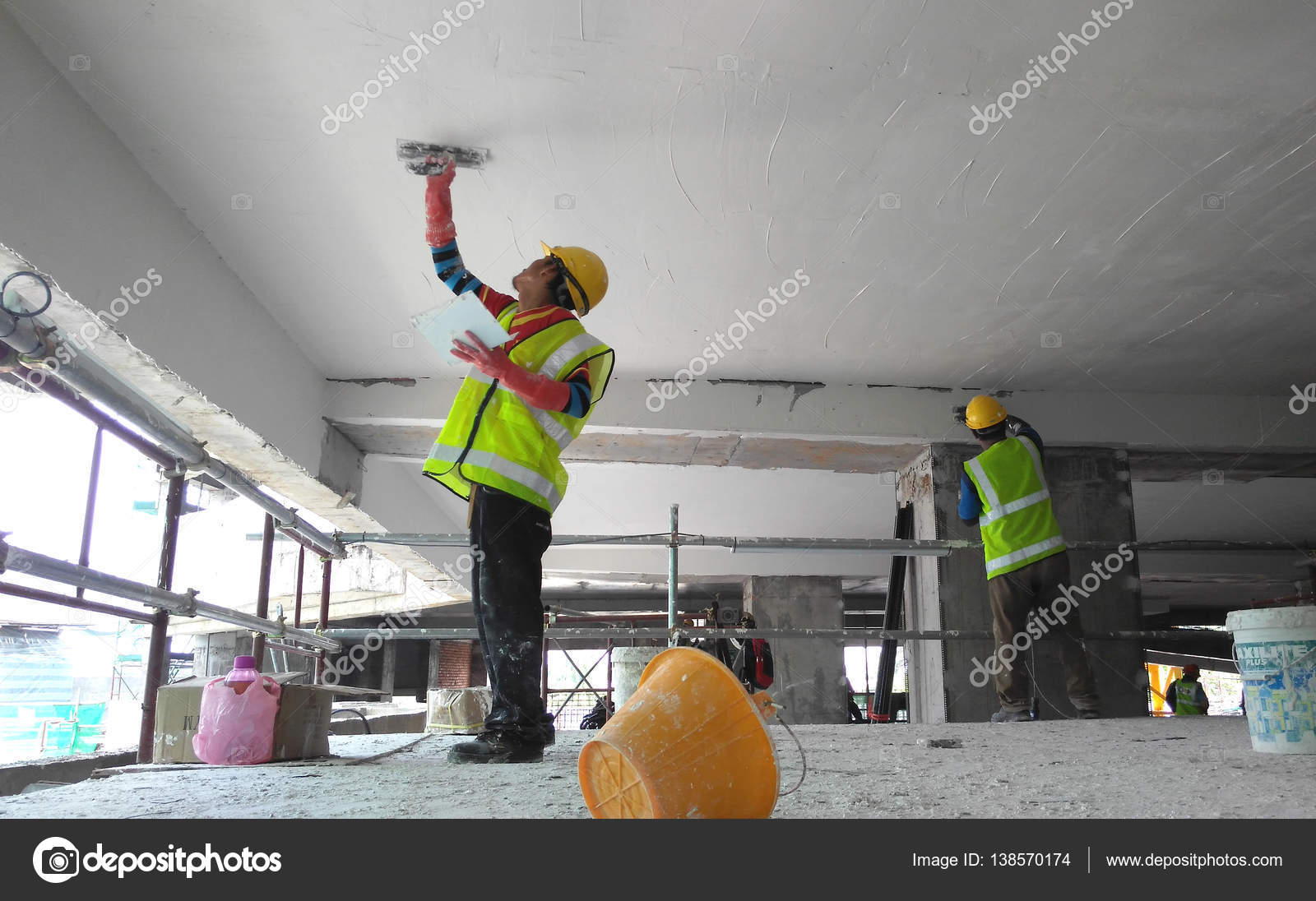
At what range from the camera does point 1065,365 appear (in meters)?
5.66

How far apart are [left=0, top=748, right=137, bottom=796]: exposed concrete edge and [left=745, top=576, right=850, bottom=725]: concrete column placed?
7.61 meters

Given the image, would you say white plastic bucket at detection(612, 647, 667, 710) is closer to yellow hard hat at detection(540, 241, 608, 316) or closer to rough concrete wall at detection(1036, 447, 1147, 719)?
rough concrete wall at detection(1036, 447, 1147, 719)

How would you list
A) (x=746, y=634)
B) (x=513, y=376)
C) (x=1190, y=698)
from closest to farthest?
(x=513, y=376), (x=746, y=634), (x=1190, y=698)

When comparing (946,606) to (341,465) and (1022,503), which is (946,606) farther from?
(341,465)

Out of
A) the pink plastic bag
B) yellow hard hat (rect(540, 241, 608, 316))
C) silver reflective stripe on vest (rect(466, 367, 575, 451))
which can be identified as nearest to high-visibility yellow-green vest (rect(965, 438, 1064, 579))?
yellow hard hat (rect(540, 241, 608, 316))

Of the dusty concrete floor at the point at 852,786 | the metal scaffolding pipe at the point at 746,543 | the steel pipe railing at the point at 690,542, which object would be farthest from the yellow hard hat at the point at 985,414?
the dusty concrete floor at the point at 852,786

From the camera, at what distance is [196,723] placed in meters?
2.76

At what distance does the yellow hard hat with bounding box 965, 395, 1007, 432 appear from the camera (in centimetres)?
523

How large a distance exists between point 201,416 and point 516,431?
262 cm

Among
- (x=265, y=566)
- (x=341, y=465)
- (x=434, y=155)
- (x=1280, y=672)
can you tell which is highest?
(x=434, y=155)

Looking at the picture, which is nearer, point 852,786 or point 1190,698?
point 852,786

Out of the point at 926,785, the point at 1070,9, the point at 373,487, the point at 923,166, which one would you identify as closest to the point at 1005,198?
the point at 923,166

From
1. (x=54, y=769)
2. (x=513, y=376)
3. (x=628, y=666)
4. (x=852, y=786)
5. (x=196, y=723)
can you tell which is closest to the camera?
(x=852, y=786)
